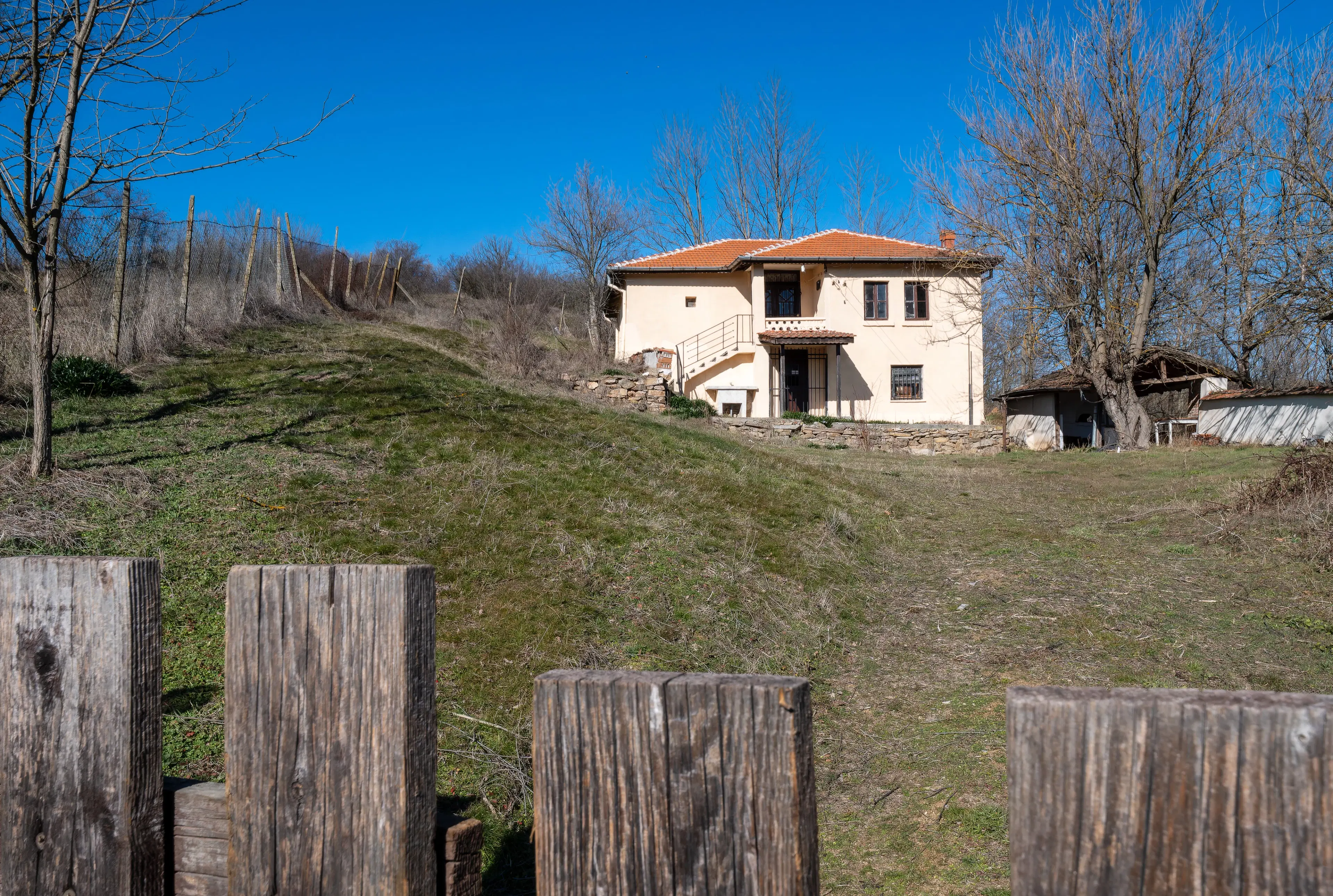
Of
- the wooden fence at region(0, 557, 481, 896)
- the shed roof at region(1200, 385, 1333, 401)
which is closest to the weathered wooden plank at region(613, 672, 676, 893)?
the wooden fence at region(0, 557, 481, 896)

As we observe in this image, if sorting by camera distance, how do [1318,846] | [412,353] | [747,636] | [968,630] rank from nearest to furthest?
1. [1318,846]
2. [747,636]
3. [968,630]
4. [412,353]

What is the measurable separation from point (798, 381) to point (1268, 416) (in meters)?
14.0

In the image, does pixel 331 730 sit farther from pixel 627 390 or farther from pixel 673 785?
pixel 627 390

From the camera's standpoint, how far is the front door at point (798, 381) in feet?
99.6

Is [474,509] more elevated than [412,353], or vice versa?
[412,353]

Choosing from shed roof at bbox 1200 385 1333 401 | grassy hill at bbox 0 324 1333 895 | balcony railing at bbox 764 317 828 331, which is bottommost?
grassy hill at bbox 0 324 1333 895

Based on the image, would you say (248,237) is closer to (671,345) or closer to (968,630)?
(671,345)

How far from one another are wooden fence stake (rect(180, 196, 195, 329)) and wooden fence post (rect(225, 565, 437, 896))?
50.3 ft

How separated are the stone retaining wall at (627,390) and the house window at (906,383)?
10161 millimetres

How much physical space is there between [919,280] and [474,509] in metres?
25.8

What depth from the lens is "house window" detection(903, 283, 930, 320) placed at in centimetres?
3038

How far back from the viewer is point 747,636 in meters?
5.88

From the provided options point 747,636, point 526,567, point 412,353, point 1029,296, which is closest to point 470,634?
point 526,567

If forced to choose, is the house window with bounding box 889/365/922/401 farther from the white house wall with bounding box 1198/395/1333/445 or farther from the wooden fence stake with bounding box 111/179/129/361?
the wooden fence stake with bounding box 111/179/129/361
